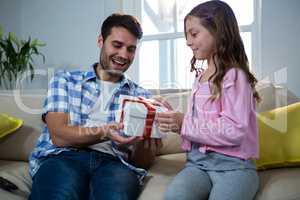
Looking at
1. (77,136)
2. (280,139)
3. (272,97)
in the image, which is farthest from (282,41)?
(77,136)

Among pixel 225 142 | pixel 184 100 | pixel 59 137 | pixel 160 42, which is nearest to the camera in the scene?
pixel 225 142

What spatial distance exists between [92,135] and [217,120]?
42 cm

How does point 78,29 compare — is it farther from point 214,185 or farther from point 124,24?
point 214,185

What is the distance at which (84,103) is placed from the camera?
1427mm

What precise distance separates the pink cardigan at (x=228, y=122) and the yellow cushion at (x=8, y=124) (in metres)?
0.81

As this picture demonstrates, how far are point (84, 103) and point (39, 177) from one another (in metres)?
0.34

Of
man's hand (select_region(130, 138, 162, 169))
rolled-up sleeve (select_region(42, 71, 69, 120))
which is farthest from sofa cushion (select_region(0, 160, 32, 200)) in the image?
man's hand (select_region(130, 138, 162, 169))

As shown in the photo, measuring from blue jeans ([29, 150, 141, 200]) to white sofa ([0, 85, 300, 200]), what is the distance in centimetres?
9

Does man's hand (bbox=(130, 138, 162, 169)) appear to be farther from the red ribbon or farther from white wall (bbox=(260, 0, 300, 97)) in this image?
white wall (bbox=(260, 0, 300, 97))

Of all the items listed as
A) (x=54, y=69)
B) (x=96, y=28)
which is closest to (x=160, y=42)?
(x=96, y=28)

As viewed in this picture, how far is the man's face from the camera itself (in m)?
1.52

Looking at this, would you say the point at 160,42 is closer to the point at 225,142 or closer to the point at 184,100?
the point at 184,100

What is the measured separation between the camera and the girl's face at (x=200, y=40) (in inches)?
50.7

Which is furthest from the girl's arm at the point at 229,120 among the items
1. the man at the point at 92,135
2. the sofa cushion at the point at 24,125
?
the sofa cushion at the point at 24,125
